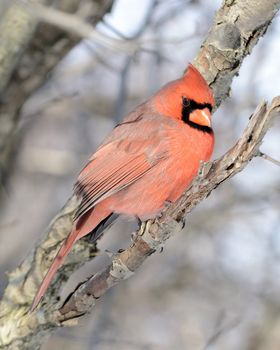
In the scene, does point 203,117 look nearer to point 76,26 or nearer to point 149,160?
point 149,160

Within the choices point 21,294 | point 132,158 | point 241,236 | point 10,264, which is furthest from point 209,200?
point 21,294

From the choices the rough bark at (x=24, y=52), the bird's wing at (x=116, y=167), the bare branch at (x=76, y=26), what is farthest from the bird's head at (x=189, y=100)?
the rough bark at (x=24, y=52)

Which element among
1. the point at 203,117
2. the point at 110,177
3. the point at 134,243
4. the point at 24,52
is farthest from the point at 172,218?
the point at 24,52

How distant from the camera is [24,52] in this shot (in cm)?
311

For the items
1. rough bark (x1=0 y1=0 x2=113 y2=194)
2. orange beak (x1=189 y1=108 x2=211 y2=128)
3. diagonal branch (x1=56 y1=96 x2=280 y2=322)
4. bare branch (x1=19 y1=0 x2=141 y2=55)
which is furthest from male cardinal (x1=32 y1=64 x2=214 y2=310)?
rough bark (x1=0 y1=0 x2=113 y2=194)

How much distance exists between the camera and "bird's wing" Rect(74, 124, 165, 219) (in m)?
2.83

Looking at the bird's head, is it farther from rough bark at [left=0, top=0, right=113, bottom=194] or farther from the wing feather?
rough bark at [left=0, top=0, right=113, bottom=194]

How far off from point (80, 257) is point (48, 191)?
3.17 metres

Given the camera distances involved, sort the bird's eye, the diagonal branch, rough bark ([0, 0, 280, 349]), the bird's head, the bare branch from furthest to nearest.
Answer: the bird's eye → the bird's head → the bare branch → rough bark ([0, 0, 280, 349]) → the diagonal branch

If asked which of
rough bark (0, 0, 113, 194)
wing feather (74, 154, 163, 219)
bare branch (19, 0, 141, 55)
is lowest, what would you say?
wing feather (74, 154, 163, 219)

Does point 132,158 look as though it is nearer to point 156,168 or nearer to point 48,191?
point 156,168

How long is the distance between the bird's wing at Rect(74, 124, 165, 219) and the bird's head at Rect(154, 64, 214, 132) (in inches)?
5.5

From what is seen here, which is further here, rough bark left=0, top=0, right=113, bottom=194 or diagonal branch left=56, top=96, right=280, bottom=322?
rough bark left=0, top=0, right=113, bottom=194

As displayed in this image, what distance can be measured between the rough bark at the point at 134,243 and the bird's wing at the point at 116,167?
11 cm
